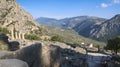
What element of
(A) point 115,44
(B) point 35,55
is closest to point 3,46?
(B) point 35,55

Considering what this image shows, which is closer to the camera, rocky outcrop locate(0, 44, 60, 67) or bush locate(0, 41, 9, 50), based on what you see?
rocky outcrop locate(0, 44, 60, 67)

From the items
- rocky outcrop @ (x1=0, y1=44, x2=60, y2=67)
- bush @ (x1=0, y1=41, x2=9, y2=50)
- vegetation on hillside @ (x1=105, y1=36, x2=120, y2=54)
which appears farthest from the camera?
vegetation on hillside @ (x1=105, y1=36, x2=120, y2=54)

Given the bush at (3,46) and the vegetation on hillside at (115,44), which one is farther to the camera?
the vegetation on hillside at (115,44)

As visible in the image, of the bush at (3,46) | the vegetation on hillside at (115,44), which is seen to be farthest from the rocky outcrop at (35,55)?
the vegetation on hillside at (115,44)


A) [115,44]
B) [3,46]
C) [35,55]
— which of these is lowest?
[115,44]

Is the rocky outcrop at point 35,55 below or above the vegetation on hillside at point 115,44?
above

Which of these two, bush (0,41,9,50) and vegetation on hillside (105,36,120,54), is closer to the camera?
bush (0,41,9,50)

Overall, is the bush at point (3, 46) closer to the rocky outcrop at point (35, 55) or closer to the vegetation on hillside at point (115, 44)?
the rocky outcrop at point (35, 55)

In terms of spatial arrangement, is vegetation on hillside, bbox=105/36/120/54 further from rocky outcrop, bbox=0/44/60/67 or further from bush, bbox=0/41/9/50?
rocky outcrop, bbox=0/44/60/67

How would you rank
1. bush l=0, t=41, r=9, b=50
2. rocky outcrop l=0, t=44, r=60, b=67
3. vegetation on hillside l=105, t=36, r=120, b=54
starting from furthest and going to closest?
vegetation on hillside l=105, t=36, r=120, b=54, bush l=0, t=41, r=9, b=50, rocky outcrop l=0, t=44, r=60, b=67

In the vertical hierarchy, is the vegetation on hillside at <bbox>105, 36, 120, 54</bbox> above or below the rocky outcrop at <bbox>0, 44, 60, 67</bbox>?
below

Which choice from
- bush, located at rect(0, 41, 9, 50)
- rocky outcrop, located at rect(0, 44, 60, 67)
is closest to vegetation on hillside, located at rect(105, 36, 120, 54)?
bush, located at rect(0, 41, 9, 50)

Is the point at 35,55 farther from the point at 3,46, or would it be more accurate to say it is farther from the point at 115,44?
the point at 115,44

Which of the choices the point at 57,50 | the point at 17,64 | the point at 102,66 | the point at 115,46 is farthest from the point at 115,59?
the point at 115,46
